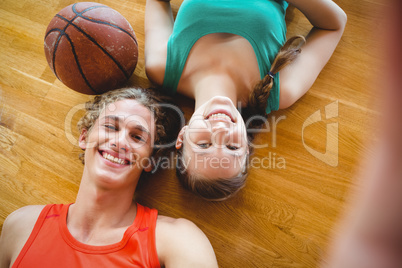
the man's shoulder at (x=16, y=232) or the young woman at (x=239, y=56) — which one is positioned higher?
the young woman at (x=239, y=56)

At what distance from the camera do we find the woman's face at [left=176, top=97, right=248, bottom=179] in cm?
123

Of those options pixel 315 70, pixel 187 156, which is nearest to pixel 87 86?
pixel 187 156

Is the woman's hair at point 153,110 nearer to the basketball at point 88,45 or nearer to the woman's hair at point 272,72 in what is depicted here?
the basketball at point 88,45

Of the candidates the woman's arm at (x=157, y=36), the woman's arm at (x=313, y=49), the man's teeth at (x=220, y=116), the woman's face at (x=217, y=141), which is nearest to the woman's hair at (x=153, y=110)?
the woman's arm at (x=157, y=36)

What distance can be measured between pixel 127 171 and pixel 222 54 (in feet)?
2.51

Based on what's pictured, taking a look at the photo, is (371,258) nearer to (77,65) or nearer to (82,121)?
(77,65)

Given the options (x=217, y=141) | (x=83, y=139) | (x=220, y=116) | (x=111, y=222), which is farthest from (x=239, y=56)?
(x=111, y=222)

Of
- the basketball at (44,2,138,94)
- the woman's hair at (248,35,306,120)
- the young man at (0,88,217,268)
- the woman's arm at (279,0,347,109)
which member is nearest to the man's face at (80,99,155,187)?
the young man at (0,88,217,268)

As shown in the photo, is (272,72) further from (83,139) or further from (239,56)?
(83,139)

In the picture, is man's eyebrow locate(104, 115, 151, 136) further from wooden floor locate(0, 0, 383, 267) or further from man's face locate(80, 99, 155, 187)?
wooden floor locate(0, 0, 383, 267)

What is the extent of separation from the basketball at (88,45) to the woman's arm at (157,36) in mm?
159

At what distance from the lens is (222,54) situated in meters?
1.50

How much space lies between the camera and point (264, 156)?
62.9 inches

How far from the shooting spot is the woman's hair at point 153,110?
4.79ft
